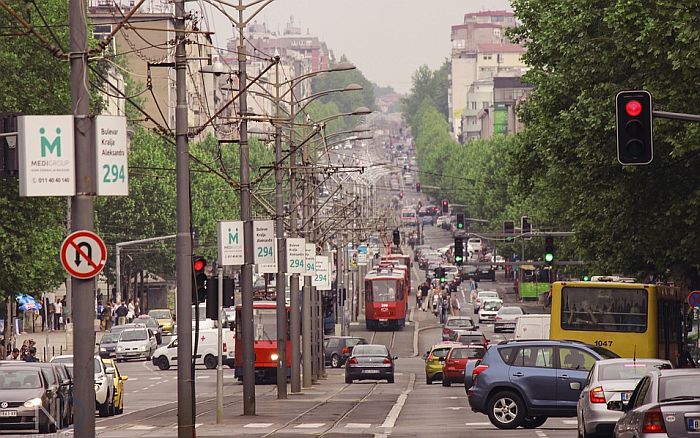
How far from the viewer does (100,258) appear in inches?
774

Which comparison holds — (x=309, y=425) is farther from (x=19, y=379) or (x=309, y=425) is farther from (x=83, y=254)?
(x=83, y=254)

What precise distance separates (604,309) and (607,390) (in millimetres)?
17342

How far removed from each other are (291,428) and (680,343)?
1624 cm

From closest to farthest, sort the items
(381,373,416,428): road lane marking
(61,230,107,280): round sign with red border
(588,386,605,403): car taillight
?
(61,230,107,280): round sign with red border, (588,386,605,403): car taillight, (381,373,416,428): road lane marking

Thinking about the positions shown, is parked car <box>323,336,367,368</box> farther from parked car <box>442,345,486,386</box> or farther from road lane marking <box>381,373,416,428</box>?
parked car <box>442,345,486,386</box>

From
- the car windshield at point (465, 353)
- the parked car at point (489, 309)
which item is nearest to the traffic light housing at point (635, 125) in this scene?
the car windshield at point (465, 353)

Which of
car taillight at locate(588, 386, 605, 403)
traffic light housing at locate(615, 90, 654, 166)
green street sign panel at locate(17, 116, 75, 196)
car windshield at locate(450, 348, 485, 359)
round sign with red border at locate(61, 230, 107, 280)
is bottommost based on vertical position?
car windshield at locate(450, 348, 485, 359)

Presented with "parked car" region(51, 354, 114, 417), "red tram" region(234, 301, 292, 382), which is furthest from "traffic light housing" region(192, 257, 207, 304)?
"red tram" region(234, 301, 292, 382)

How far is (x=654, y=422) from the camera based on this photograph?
18.5 metres

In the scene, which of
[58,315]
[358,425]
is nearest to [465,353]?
[358,425]

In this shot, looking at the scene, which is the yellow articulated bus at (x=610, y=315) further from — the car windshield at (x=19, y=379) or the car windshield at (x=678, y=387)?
the car windshield at (x=678, y=387)

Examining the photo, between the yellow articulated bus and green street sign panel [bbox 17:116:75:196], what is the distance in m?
24.6

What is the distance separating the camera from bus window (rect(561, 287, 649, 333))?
42.8 m

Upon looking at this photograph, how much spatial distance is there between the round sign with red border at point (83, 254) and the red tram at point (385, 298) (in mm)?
83475
